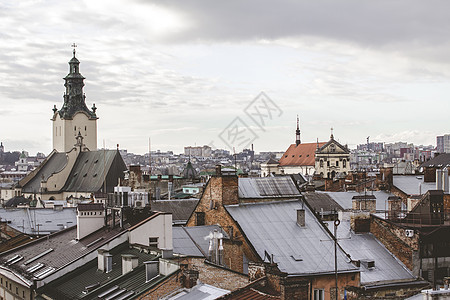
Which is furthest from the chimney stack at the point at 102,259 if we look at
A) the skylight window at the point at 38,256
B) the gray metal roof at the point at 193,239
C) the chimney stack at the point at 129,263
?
the skylight window at the point at 38,256

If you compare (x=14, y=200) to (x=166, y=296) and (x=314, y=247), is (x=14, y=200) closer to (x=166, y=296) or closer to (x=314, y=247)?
(x=314, y=247)

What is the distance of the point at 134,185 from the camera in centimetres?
8175

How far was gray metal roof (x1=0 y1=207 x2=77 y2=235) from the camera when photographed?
50188mm

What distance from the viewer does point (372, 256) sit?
114ft

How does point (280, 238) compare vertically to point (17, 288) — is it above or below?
above

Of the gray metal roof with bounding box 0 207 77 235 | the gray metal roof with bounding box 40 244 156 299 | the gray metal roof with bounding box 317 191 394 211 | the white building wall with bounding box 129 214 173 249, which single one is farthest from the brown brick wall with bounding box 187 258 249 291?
the gray metal roof with bounding box 317 191 394 211

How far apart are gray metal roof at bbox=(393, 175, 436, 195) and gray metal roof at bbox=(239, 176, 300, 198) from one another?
893 inches

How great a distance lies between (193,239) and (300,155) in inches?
5698

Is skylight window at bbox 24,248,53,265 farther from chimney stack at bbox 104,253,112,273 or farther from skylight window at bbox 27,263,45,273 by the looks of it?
chimney stack at bbox 104,253,112,273

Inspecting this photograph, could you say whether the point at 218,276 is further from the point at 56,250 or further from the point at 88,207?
the point at 56,250

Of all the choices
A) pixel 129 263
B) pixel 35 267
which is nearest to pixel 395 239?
pixel 129 263

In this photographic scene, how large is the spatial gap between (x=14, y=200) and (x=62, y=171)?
21.0 m

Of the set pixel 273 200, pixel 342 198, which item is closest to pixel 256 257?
pixel 273 200

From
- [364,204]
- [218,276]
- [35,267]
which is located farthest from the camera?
[364,204]
